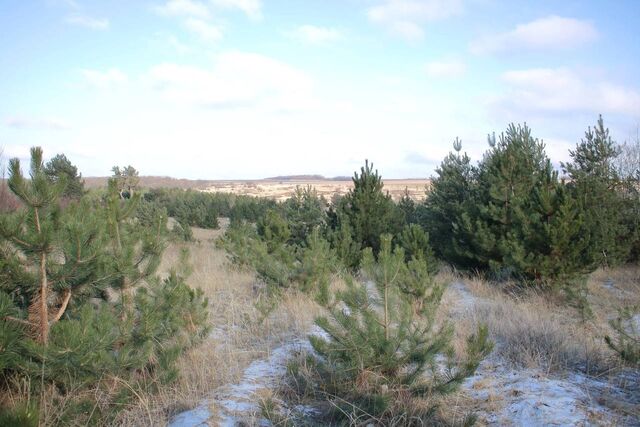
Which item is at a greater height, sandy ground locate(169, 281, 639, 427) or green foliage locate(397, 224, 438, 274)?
green foliage locate(397, 224, 438, 274)

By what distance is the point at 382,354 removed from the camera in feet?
12.4

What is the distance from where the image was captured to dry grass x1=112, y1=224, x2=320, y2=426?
3.72 meters

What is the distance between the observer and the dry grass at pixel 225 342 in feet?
12.2

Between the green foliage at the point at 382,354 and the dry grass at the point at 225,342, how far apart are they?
3.28ft

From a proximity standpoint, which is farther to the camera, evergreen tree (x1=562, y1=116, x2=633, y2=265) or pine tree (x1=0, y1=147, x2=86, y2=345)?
evergreen tree (x1=562, y1=116, x2=633, y2=265)

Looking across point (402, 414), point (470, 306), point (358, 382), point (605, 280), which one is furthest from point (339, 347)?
point (605, 280)

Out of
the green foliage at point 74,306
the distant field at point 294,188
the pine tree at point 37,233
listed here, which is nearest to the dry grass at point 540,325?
the green foliage at point 74,306

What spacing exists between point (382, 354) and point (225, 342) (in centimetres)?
218

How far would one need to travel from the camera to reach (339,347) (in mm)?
3777

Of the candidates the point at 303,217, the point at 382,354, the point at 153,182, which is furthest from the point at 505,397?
the point at 153,182

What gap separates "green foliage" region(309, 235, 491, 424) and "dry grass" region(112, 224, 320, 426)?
100 cm

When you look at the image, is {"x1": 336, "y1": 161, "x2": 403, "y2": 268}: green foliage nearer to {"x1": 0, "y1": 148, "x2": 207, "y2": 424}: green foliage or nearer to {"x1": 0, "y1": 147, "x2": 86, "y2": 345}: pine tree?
{"x1": 0, "y1": 148, "x2": 207, "y2": 424}: green foliage

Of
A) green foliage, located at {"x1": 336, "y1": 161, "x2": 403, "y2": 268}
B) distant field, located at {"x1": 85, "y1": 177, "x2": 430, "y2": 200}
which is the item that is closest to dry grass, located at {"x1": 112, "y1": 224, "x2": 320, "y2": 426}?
green foliage, located at {"x1": 336, "y1": 161, "x2": 403, "y2": 268}

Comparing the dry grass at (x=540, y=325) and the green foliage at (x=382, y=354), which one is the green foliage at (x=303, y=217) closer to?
the dry grass at (x=540, y=325)
